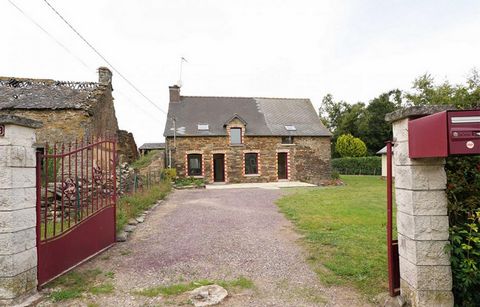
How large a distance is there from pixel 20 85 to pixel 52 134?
3922 mm

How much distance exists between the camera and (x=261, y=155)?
20047 mm

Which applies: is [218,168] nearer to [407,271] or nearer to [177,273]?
[177,273]

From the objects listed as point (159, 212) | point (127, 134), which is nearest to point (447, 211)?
point (159, 212)

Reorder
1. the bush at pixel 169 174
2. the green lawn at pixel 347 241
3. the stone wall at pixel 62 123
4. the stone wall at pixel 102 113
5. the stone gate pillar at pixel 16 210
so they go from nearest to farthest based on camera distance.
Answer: the stone gate pillar at pixel 16 210 < the green lawn at pixel 347 241 < the stone wall at pixel 62 123 < the stone wall at pixel 102 113 < the bush at pixel 169 174

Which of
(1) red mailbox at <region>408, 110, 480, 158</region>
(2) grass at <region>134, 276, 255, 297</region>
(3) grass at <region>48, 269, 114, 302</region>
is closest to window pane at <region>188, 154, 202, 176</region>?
(3) grass at <region>48, 269, 114, 302</region>

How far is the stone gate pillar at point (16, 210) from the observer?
294 centimetres

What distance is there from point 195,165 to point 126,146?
468 cm

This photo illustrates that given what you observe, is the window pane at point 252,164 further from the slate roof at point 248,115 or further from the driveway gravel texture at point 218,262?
the driveway gravel texture at point 218,262

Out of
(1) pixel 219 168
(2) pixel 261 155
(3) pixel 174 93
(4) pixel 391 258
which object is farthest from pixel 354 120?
(4) pixel 391 258

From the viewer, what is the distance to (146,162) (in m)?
15.8

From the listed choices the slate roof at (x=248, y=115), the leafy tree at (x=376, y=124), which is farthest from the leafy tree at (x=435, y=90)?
the slate roof at (x=248, y=115)

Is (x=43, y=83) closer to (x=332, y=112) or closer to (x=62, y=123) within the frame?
(x=62, y=123)

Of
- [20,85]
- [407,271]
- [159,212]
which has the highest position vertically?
[20,85]

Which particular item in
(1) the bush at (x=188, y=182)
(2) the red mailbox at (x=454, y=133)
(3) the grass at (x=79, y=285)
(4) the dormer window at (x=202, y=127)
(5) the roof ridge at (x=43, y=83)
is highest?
(5) the roof ridge at (x=43, y=83)
